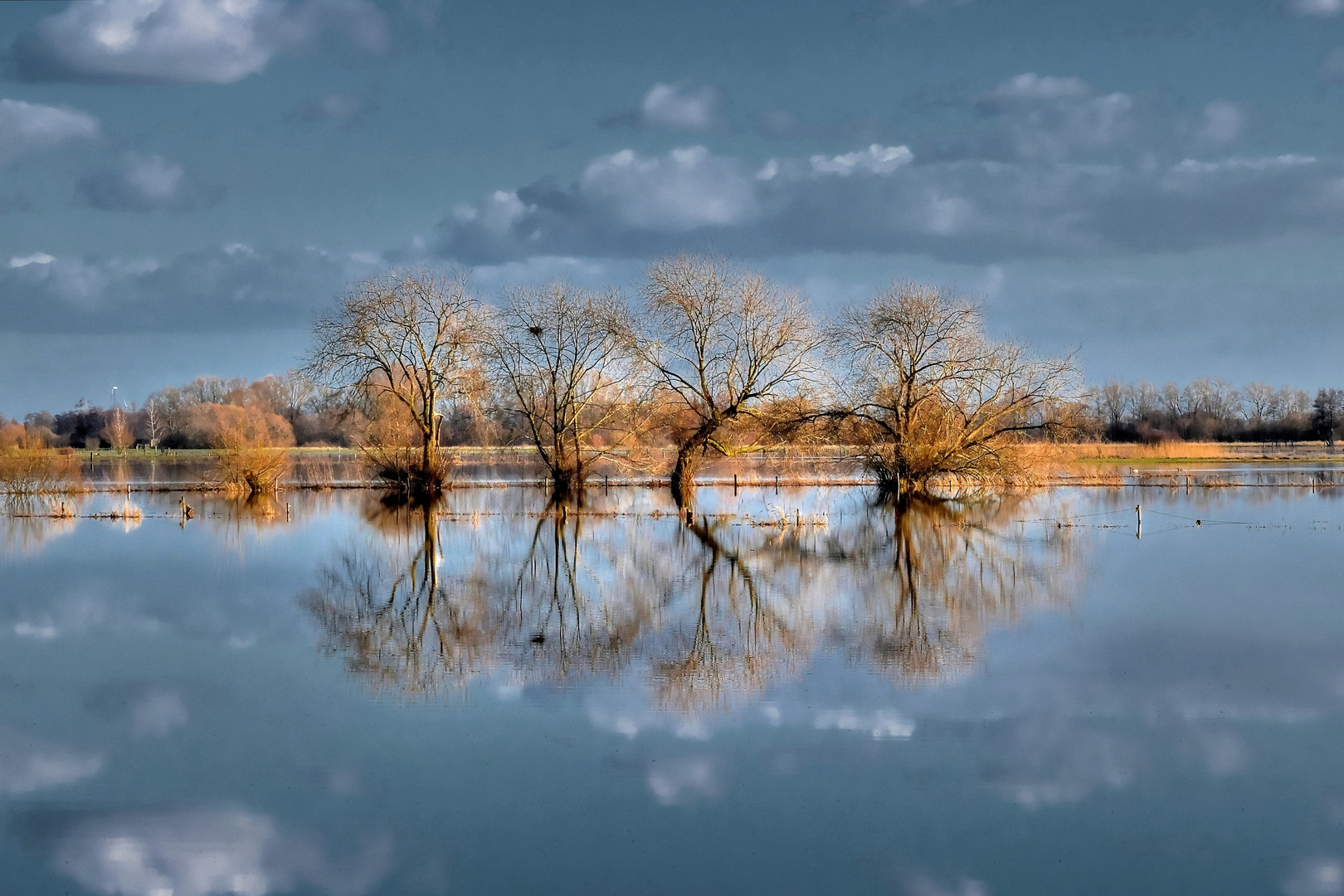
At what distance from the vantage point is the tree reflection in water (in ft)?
Result: 38.1

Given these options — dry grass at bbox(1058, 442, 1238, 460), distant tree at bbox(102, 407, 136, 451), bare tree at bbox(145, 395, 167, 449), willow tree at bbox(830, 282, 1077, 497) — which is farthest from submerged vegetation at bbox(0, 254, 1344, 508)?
bare tree at bbox(145, 395, 167, 449)

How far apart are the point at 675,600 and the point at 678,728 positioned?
637 cm

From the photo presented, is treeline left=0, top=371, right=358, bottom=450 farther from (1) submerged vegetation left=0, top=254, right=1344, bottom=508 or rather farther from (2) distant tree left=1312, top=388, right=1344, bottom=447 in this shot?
(2) distant tree left=1312, top=388, right=1344, bottom=447

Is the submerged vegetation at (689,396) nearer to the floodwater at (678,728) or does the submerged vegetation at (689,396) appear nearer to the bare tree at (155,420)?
the floodwater at (678,728)

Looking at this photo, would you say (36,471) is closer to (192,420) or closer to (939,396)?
(939,396)

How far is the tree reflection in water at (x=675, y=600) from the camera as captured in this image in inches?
457

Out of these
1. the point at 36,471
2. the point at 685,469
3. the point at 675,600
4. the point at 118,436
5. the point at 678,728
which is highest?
the point at 118,436

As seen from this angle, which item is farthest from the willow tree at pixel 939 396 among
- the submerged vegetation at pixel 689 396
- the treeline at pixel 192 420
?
the treeline at pixel 192 420

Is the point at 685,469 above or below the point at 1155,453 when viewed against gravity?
above

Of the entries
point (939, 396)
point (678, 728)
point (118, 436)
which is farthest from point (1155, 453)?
point (118, 436)

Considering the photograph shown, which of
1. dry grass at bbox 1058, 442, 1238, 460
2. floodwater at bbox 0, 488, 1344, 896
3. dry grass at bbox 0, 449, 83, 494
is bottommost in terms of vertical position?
floodwater at bbox 0, 488, 1344, 896

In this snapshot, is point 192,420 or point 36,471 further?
point 192,420

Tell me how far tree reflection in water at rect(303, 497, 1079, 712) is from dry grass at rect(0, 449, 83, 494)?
15140 mm

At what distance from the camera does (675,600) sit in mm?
15750
